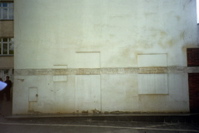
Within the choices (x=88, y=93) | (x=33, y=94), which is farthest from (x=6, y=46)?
(x=88, y=93)

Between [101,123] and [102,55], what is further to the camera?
[102,55]

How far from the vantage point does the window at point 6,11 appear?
65.3 feet

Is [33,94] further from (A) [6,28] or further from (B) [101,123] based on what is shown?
(A) [6,28]

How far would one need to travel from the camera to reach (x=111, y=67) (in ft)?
34.0

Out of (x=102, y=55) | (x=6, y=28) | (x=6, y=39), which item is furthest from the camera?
(x=6, y=39)

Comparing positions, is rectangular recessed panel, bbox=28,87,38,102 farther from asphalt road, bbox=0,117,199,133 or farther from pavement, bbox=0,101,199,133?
asphalt road, bbox=0,117,199,133

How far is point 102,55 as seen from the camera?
10.4 meters

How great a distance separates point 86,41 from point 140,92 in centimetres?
387

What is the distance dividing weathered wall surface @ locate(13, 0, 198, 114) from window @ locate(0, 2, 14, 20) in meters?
Answer: 10.6

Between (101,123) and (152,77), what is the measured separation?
3573mm

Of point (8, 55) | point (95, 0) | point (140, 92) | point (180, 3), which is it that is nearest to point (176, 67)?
point (140, 92)

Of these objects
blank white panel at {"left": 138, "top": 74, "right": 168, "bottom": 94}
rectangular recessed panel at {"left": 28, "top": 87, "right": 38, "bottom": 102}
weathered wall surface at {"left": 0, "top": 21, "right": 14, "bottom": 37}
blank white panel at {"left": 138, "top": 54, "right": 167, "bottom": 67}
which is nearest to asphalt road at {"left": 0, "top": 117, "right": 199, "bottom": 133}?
rectangular recessed panel at {"left": 28, "top": 87, "right": 38, "bottom": 102}

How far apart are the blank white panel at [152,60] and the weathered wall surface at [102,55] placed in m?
0.05

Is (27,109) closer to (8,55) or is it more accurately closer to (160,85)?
(160,85)
